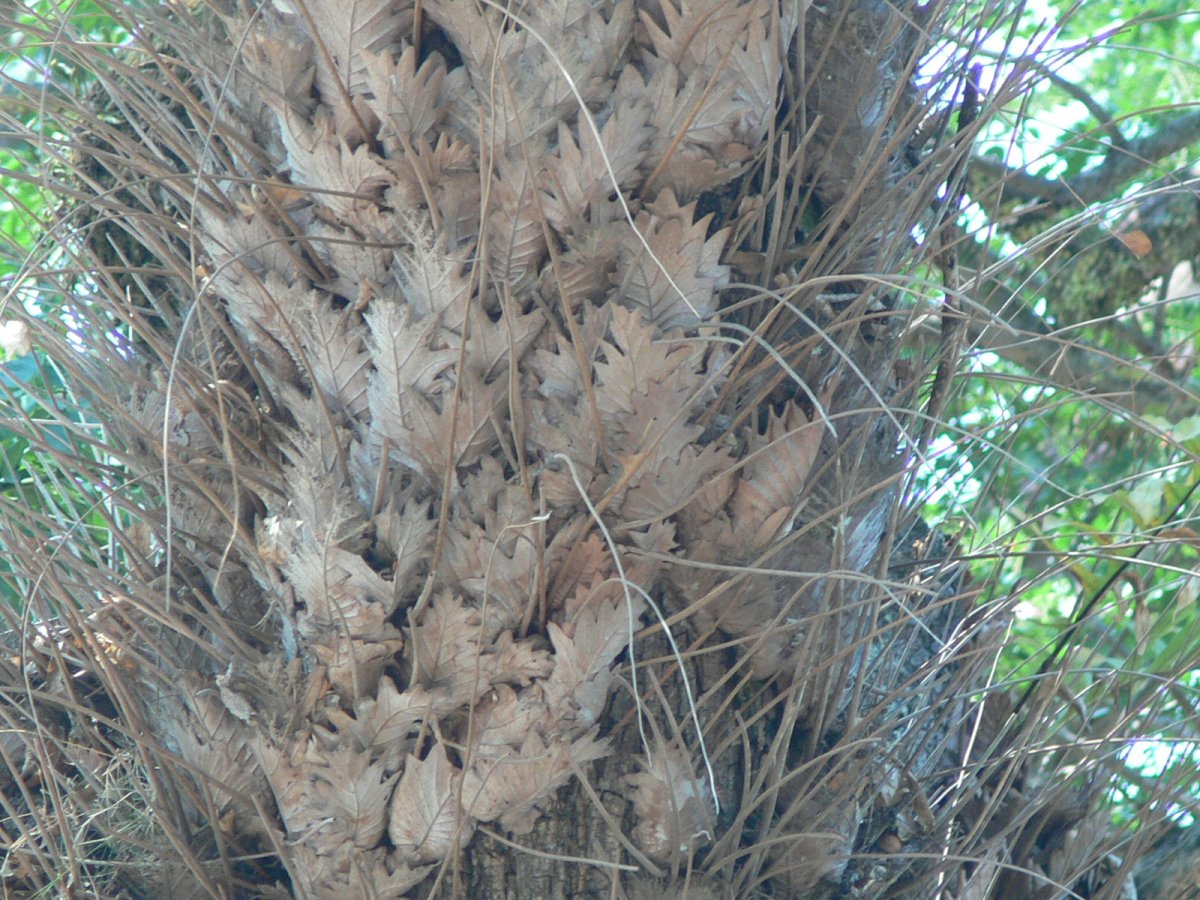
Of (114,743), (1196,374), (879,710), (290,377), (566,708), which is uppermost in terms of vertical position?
(290,377)

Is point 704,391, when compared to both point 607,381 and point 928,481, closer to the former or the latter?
point 607,381

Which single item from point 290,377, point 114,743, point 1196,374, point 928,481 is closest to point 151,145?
point 290,377

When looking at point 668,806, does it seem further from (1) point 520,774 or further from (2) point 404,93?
(2) point 404,93

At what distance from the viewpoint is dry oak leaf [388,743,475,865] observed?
1.03 meters

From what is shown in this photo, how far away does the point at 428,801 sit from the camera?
1034mm

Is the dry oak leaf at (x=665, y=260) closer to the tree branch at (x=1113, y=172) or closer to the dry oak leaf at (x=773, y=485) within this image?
the dry oak leaf at (x=773, y=485)

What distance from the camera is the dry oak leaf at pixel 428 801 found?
1.03m

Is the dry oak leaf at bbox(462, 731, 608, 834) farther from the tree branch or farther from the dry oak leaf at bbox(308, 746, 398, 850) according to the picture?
the tree branch

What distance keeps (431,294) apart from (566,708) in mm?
397

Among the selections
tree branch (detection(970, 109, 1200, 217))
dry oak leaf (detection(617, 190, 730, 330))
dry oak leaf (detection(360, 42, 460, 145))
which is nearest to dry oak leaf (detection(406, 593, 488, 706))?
dry oak leaf (detection(617, 190, 730, 330))

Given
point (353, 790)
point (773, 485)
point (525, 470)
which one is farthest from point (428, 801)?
point (773, 485)

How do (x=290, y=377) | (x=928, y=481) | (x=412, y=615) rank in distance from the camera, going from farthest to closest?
(x=928, y=481) → (x=290, y=377) → (x=412, y=615)

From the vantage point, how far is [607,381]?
41.4 inches

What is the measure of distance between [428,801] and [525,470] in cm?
31
